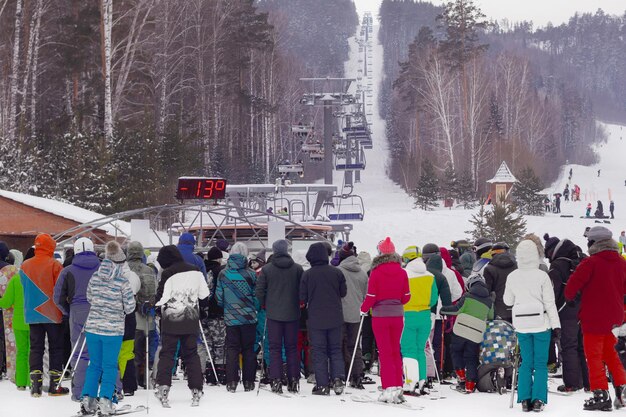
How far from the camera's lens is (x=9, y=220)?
65.9 feet

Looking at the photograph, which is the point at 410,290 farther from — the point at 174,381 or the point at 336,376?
the point at 174,381

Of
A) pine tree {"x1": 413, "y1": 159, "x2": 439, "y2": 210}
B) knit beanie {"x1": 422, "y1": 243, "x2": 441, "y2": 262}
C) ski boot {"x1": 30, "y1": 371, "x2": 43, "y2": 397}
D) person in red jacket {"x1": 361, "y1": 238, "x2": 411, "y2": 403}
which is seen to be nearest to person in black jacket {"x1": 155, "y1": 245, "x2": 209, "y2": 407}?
ski boot {"x1": 30, "y1": 371, "x2": 43, "y2": 397}

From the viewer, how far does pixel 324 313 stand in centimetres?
966

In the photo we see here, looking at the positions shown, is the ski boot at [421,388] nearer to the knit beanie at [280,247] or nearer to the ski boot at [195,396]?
the knit beanie at [280,247]

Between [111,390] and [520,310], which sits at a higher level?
[520,310]

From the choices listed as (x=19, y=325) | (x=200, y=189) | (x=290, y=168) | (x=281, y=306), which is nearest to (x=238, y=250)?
(x=281, y=306)

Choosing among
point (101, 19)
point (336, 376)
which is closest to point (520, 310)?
point (336, 376)

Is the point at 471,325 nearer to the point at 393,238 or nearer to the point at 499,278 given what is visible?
the point at 499,278

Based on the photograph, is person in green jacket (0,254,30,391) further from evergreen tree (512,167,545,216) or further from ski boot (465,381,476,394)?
evergreen tree (512,167,545,216)

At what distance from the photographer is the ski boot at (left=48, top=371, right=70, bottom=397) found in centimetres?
972

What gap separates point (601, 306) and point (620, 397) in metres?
0.85

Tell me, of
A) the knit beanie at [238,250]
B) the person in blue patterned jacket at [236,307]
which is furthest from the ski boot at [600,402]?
the knit beanie at [238,250]

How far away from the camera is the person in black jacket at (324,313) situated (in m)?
9.66

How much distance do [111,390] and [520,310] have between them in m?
3.79
